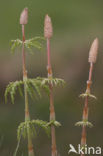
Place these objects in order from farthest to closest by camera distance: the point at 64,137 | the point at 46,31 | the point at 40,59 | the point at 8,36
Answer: the point at 8,36
the point at 40,59
the point at 64,137
the point at 46,31

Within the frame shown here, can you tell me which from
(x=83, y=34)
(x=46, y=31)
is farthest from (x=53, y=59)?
(x=46, y=31)

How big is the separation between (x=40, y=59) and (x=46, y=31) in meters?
1.33

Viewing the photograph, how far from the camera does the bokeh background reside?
200 centimetres

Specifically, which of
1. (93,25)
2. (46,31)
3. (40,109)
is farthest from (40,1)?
(46,31)

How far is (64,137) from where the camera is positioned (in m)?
1.99

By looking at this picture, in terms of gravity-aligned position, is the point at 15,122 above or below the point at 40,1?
below

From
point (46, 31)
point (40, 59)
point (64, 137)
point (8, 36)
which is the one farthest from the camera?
point (8, 36)

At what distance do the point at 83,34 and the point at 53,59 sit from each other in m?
0.22

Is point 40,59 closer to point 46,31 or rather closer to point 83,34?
point 83,34

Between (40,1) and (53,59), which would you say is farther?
(40,1)

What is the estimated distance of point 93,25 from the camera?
238cm

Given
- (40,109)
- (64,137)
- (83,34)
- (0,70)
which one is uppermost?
(83,34)

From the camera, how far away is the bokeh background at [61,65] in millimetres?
2000

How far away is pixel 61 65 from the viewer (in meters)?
2.23
